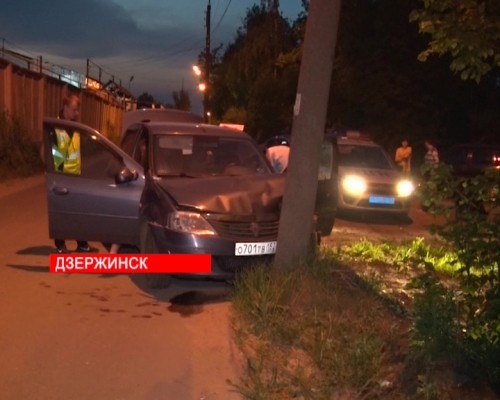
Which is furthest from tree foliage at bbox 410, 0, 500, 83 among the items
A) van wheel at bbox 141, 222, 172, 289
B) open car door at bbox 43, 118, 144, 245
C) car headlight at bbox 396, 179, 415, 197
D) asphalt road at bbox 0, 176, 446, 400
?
car headlight at bbox 396, 179, 415, 197

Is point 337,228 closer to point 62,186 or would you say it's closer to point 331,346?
point 62,186

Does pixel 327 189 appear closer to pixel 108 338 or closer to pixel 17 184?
pixel 108 338

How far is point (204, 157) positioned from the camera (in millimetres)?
9352

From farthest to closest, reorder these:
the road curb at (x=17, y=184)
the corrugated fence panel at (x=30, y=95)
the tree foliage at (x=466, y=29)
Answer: the corrugated fence panel at (x=30, y=95) → the road curb at (x=17, y=184) → the tree foliage at (x=466, y=29)

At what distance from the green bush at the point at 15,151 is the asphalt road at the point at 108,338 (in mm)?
13018

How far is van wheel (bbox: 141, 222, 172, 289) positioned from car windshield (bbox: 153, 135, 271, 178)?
2.54 ft

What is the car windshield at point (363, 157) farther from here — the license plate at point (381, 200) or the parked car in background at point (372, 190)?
the license plate at point (381, 200)

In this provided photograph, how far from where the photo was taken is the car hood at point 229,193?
25.7ft

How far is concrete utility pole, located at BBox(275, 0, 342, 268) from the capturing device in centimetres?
759

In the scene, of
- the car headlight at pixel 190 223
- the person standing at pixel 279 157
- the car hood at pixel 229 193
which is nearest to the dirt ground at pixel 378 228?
the person standing at pixel 279 157

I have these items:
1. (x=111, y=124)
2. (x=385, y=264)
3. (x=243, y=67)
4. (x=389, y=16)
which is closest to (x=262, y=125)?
(x=243, y=67)

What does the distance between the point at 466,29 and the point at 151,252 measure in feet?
14.3

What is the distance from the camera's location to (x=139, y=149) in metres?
9.67

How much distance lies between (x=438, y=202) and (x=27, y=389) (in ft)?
10.1
